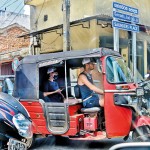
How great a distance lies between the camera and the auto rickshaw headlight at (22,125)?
418 centimetres

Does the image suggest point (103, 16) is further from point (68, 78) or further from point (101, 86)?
point (101, 86)

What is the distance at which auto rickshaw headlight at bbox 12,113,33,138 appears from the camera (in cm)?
418

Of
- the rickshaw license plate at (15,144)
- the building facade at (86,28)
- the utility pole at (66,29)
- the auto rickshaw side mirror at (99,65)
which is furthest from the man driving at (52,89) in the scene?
the building facade at (86,28)

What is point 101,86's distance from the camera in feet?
18.6

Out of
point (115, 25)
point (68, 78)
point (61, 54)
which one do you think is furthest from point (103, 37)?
point (61, 54)

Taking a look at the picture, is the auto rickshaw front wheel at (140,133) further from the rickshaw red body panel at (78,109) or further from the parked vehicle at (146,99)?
the parked vehicle at (146,99)

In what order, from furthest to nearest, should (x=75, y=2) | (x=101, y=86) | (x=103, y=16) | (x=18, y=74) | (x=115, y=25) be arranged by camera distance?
(x=75, y=2), (x=103, y=16), (x=115, y=25), (x=18, y=74), (x=101, y=86)

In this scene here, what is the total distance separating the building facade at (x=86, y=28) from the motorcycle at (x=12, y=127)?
8241mm

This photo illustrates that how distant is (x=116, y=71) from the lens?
552 centimetres

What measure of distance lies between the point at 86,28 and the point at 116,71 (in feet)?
28.2

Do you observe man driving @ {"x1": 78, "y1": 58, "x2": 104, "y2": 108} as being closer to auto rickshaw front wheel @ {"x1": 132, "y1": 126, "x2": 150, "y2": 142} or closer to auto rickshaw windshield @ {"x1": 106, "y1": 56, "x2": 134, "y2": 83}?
auto rickshaw windshield @ {"x1": 106, "y1": 56, "x2": 134, "y2": 83}

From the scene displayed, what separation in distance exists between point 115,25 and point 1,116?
525 cm

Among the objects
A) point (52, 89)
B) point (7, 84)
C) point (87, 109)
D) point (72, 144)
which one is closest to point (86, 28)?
point (7, 84)

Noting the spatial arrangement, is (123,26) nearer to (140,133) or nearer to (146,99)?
(146,99)
